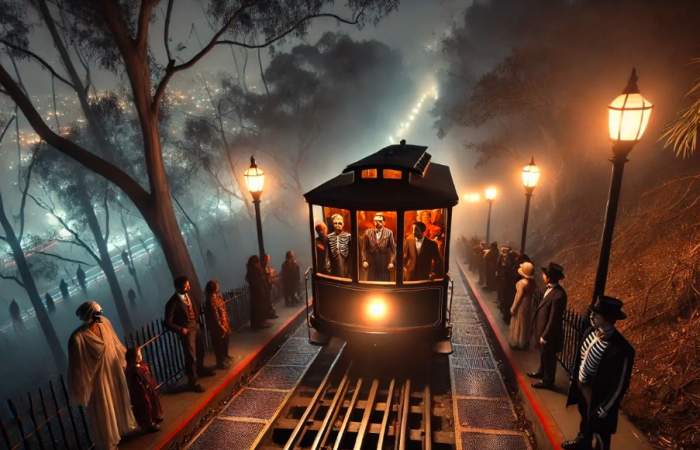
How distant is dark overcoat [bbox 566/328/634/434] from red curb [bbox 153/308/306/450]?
5344mm

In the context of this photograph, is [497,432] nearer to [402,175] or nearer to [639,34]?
[402,175]

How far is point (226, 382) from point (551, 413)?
523 centimetres

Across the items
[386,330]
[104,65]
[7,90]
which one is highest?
[104,65]

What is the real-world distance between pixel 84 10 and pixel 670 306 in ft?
57.1

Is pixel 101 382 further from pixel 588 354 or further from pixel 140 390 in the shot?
pixel 588 354

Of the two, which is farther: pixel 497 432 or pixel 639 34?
pixel 639 34

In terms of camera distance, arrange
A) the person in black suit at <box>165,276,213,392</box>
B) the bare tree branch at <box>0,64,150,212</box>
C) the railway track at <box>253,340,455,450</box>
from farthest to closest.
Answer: the bare tree branch at <box>0,64,150,212</box>, the person in black suit at <box>165,276,213,392</box>, the railway track at <box>253,340,455,450</box>

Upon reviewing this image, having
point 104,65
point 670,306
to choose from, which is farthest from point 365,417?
point 104,65

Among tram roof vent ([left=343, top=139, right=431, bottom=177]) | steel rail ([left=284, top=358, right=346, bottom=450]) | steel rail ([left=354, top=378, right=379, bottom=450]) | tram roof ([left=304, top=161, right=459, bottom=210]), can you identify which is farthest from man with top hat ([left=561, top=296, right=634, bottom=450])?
steel rail ([left=284, top=358, right=346, bottom=450])

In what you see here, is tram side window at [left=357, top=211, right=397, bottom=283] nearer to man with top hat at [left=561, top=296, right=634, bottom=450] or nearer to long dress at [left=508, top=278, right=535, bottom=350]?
long dress at [left=508, top=278, right=535, bottom=350]

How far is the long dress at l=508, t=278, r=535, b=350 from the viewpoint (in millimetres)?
7078

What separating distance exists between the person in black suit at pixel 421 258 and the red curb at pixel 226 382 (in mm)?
3456

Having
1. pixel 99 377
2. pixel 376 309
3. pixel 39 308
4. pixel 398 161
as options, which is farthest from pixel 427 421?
pixel 39 308

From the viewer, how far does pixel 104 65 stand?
42.6 ft
